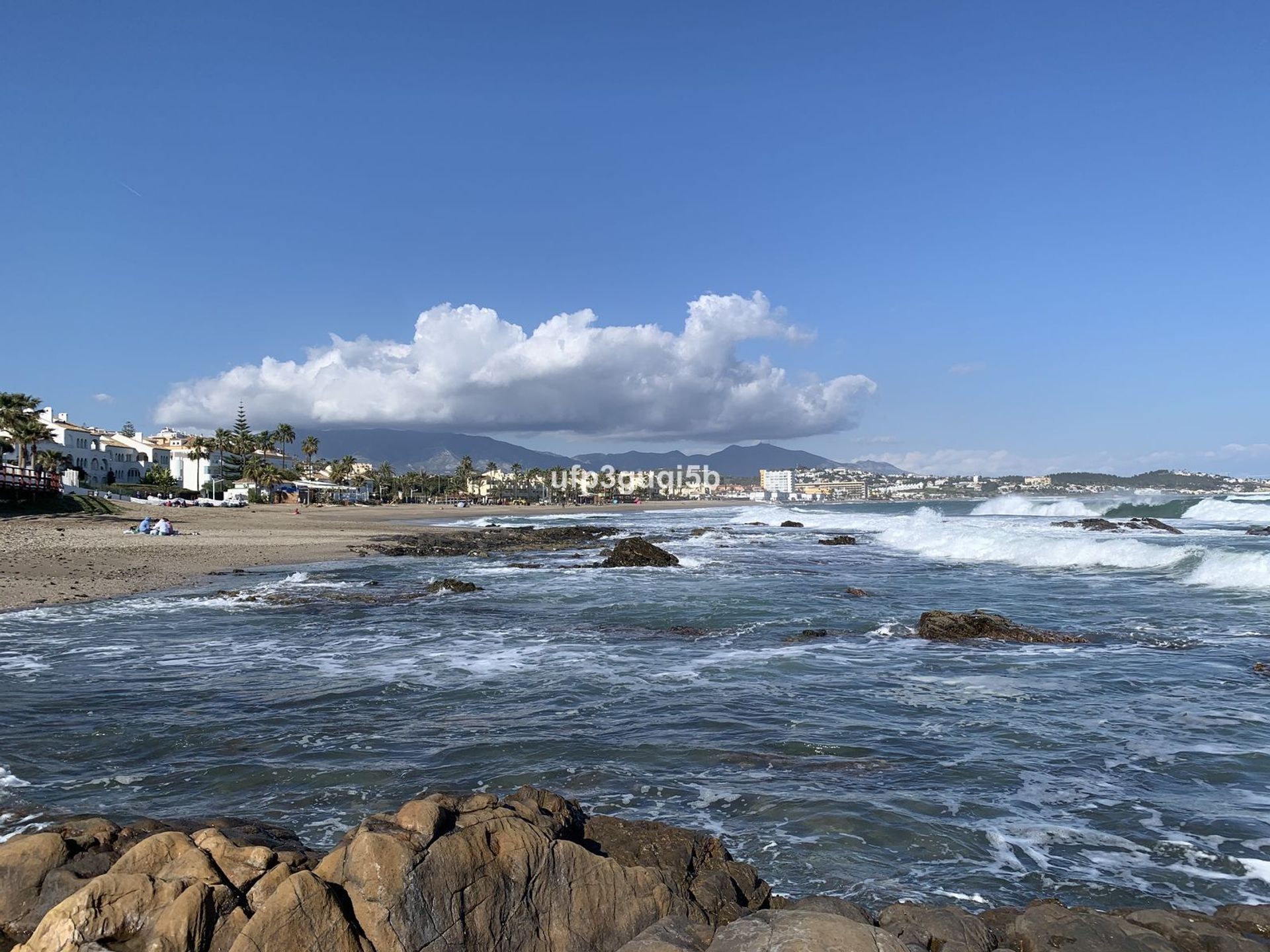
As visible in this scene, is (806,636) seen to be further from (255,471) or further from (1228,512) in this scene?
(255,471)

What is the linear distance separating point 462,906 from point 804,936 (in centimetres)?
190

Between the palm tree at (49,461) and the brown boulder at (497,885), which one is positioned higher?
the palm tree at (49,461)

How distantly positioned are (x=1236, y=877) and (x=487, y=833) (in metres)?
6.03

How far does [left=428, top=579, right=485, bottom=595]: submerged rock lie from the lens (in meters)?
24.1

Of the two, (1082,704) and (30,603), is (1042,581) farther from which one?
(30,603)

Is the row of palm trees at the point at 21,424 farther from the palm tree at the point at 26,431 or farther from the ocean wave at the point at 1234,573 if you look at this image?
the ocean wave at the point at 1234,573

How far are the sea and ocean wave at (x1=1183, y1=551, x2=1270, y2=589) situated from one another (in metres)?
4.18

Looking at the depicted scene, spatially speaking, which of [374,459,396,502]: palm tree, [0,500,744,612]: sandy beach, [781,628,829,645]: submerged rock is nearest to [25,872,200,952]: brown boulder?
[781,628,829,645]: submerged rock

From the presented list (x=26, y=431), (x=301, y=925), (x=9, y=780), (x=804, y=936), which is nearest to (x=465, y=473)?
(x=26, y=431)

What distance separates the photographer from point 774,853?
21.7ft

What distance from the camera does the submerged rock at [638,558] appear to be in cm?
3275

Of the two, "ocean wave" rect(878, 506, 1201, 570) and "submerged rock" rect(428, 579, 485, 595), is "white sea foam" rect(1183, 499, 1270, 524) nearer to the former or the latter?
"ocean wave" rect(878, 506, 1201, 570)

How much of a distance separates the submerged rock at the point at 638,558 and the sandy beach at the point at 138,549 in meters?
13.1

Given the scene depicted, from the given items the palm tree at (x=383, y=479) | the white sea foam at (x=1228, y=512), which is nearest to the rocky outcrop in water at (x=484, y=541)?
the white sea foam at (x=1228, y=512)
